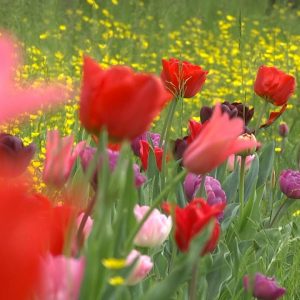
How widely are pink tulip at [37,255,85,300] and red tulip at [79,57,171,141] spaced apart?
12cm

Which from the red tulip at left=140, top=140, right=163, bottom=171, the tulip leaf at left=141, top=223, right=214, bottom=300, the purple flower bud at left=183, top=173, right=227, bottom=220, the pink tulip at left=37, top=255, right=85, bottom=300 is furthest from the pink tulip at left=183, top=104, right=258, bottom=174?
the red tulip at left=140, top=140, right=163, bottom=171

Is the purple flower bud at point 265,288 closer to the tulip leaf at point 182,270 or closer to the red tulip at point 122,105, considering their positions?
the tulip leaf at point 182,270

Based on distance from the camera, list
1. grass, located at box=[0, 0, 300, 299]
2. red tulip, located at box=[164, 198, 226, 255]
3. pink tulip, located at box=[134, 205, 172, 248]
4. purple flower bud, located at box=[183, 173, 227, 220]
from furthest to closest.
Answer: grass, located at box=[0, 0, 300, 299] < purple flower bud, located at box=[183, 173, 227, 220] < pink tulip, located at box=[134, 205, 172, 248] < red tulip, located at box=[164, 198, 226, 255]

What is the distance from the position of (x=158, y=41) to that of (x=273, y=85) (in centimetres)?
427

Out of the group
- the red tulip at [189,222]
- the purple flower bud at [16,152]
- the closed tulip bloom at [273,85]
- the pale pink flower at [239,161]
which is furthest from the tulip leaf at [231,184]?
the red tulip at [189,222]

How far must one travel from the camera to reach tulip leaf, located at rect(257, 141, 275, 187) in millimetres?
2418

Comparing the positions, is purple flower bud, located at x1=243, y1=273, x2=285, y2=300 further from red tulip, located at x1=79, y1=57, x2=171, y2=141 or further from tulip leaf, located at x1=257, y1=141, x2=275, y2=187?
tulip leaf, located at x1=257, y1=141, x2=275, y2=187

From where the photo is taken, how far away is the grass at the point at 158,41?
4918 mm

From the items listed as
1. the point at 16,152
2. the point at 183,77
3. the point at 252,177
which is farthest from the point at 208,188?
the point at 252,177

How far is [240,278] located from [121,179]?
3.26 feet

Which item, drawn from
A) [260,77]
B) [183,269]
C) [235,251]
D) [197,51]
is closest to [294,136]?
[197,51]

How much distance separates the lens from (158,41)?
6.36 meters

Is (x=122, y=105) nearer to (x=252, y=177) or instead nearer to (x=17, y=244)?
(x=17, y=244)

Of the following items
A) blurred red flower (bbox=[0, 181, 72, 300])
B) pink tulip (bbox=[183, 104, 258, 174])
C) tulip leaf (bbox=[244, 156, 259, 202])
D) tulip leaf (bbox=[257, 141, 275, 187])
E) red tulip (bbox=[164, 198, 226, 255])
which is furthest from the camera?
tulip leaf (bbox=[257, 141, 275, 187])
